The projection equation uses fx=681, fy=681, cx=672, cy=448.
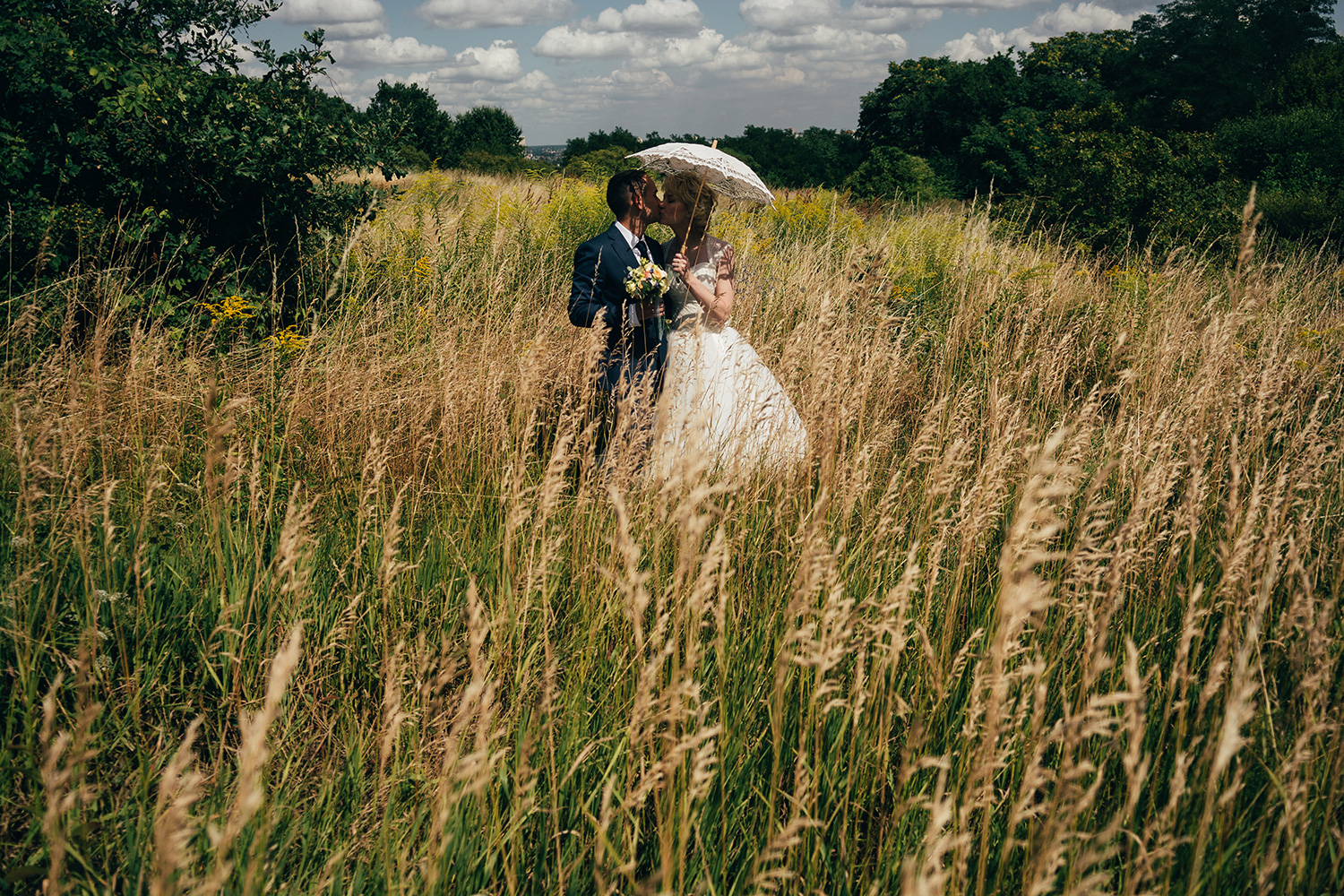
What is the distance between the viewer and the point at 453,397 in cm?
267

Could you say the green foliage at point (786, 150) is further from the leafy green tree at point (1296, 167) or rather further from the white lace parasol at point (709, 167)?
the white lace parasol at point (709, 167)

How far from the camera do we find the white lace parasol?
3.58 metres

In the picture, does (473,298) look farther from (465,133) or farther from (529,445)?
(465,133)

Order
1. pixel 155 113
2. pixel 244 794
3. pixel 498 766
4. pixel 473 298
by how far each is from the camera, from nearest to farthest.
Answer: pixel 244 794 → pixel 498 766 → pixel 155 113 → pixel 473 298

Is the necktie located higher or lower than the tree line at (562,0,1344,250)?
lower

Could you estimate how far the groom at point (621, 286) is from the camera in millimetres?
3484

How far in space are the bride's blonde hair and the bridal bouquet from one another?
1.58 feet

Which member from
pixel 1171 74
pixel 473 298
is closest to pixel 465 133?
pixel 1171 74

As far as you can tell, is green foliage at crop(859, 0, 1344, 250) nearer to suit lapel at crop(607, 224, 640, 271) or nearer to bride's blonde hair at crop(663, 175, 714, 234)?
bride's blonde hair at crop(663, 175, 714, 234)

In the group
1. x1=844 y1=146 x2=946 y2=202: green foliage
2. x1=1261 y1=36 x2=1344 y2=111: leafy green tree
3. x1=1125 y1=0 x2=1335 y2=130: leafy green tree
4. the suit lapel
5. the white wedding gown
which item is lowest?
the white wedding gown

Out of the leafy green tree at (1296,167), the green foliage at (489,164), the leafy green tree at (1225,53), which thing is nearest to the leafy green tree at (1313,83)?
the leafy green tree at (1296,167)

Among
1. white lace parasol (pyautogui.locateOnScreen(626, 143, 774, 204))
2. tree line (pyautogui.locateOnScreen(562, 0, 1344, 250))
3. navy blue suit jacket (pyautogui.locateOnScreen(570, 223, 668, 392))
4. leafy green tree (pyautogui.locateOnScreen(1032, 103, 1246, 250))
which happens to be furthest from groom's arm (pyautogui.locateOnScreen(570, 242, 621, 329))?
leafy green tree (pyautogui.locateOnScreen(1032, 103, 1246, 250))

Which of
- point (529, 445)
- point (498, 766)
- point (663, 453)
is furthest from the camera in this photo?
point (529, 445)

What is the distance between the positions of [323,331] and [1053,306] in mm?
4860
